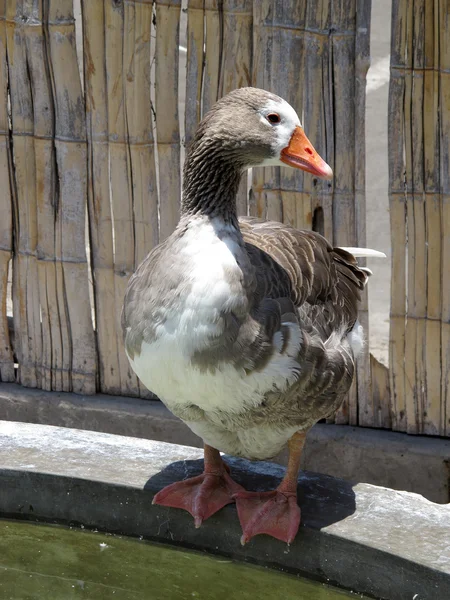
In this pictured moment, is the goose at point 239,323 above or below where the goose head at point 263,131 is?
below

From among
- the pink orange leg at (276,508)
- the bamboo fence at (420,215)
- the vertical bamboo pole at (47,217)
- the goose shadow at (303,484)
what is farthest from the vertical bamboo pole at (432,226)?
the vertical bamboo pole at (47,217)

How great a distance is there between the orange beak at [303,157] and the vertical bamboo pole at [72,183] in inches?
60.9

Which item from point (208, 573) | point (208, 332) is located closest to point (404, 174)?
point (208, 332)

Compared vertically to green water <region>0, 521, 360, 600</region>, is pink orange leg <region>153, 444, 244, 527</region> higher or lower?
higher

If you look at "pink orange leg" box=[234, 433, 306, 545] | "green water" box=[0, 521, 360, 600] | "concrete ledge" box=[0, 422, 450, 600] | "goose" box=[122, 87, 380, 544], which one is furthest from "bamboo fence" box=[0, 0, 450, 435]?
"green water" box=[0, 521, 360, 600]

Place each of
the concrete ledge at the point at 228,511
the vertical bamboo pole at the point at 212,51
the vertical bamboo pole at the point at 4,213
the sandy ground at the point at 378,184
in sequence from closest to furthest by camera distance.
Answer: the concrete ledge at the point at 228,511
the vertical bamboo pole at the point at 212,51
the vertical bamboo pole at the point at 4,213
the sandy ground at the point at 378,184

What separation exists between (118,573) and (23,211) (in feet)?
6.19

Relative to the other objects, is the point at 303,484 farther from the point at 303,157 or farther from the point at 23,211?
the point at 23,211

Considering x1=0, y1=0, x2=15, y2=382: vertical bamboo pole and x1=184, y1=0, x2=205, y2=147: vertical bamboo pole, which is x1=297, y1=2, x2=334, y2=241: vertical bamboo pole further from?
x1=0, y1=0, x2=15, y2=382: vertical bamboo pole

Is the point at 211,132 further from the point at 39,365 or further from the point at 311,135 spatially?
the point at 39,365

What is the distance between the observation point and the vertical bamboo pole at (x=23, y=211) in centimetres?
421

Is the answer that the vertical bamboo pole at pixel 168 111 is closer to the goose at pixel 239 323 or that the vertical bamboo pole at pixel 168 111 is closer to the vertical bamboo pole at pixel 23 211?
the vertical bamboo pole at pixel 23 211

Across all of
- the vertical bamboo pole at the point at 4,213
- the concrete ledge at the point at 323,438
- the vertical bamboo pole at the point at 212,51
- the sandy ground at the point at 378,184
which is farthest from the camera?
the sandy ground at the point at 378,184

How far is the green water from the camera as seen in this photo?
9.88 ft
